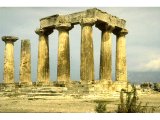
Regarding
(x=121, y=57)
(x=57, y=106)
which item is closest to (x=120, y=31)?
(x=121, y=57)

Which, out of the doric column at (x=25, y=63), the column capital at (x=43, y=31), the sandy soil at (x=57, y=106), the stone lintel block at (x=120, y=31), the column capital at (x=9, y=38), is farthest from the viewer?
the column capital at (x=9, y=38)

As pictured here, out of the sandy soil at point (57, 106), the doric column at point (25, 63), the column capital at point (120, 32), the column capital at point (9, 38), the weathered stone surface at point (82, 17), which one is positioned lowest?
the sandy soil at point (57, 106)

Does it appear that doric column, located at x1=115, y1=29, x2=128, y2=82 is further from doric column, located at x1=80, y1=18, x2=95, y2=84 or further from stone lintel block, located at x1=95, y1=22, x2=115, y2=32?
doric column, located at x1=80, y1=18, x2=95, y2=84

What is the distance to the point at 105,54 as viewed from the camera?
3062cm

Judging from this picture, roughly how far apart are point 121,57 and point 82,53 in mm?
6859

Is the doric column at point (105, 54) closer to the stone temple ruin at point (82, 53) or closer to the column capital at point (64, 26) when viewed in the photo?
the stone temple ruin at point (82, 53)

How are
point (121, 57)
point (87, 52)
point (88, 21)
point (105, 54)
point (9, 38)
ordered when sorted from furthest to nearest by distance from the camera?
1. point (9, 38)
2. point (121, 57)
3. point (105, 54)
4. point (87, 52)
5. point (88, 21)

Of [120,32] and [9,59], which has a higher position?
[120,32]

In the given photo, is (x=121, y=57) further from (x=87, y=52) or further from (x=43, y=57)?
(x=43, y=57)

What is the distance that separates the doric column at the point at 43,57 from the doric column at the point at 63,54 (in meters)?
3.29

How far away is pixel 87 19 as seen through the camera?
28.1m

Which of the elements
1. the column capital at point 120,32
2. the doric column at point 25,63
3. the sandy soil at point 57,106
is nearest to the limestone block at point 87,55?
the sandy soil at point 57,106

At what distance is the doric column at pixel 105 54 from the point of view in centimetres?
3045
